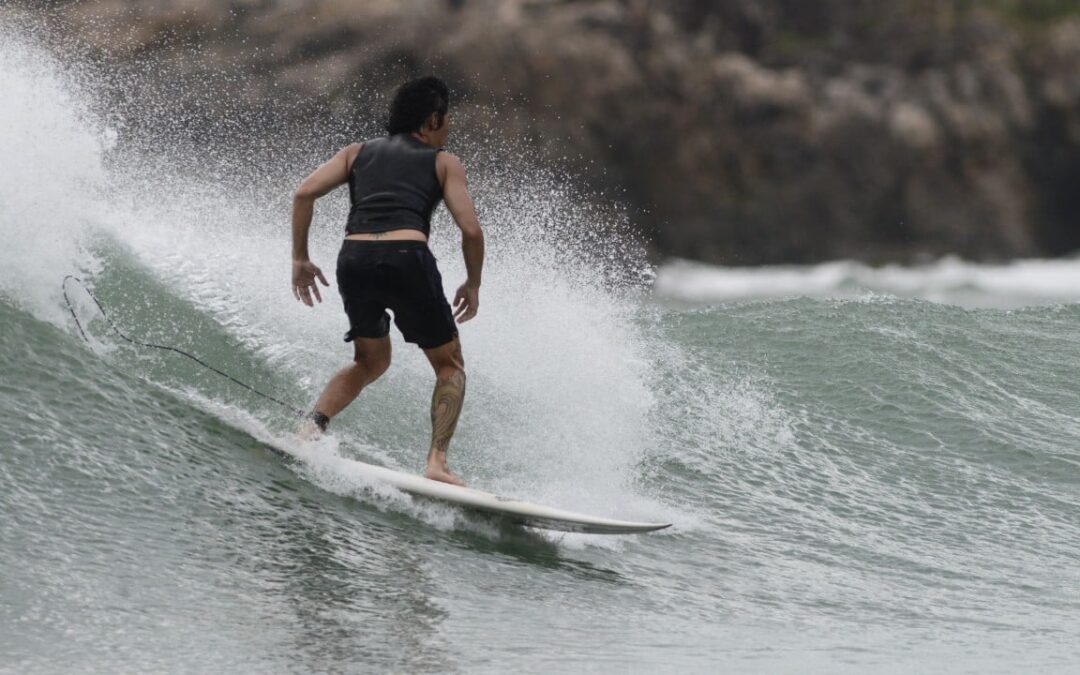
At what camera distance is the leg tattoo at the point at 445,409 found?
4.92 metres

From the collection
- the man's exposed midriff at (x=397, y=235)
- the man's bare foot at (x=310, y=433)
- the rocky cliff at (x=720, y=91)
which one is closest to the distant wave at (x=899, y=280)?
the rocky cliff at (x=720, y=91)

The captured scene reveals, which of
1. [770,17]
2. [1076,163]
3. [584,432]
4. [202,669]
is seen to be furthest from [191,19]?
[202,669]

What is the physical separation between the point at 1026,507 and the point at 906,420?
1.07 m

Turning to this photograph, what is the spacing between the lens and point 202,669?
3.29 metres

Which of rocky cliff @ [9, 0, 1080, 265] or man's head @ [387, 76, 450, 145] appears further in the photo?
rocky cliff @ [9, 0, 1080, 265]

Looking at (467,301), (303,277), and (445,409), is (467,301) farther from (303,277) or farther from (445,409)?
(303,277)

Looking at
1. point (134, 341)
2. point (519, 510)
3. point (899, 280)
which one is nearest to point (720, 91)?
point (899, 280)

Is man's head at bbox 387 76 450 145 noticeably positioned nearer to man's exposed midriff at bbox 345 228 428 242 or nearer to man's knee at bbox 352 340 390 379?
man's exposed midriff at bbox 345 228 428 242

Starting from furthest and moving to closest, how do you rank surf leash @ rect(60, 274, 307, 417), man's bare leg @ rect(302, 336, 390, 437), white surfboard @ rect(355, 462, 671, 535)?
surf leash @ rect(60, 274, 307, 417) → man's bare leg @ rect(302, 336, 390, 437) → white surfboard @ rect(355, 462, 671, 535)

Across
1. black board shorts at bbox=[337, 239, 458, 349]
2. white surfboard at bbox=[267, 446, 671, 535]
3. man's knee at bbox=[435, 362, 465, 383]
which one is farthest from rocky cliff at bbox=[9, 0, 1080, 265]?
white surfboard at bbox=[267, 446, 671, 535]

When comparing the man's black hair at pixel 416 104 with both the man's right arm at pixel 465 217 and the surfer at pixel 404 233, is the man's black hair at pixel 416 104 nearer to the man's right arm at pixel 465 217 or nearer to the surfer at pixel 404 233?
the surfer at pixel 404 233

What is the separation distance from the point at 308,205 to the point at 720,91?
2913 centimetres

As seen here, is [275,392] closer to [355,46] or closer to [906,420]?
[906,420]

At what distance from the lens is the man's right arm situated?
471cm
